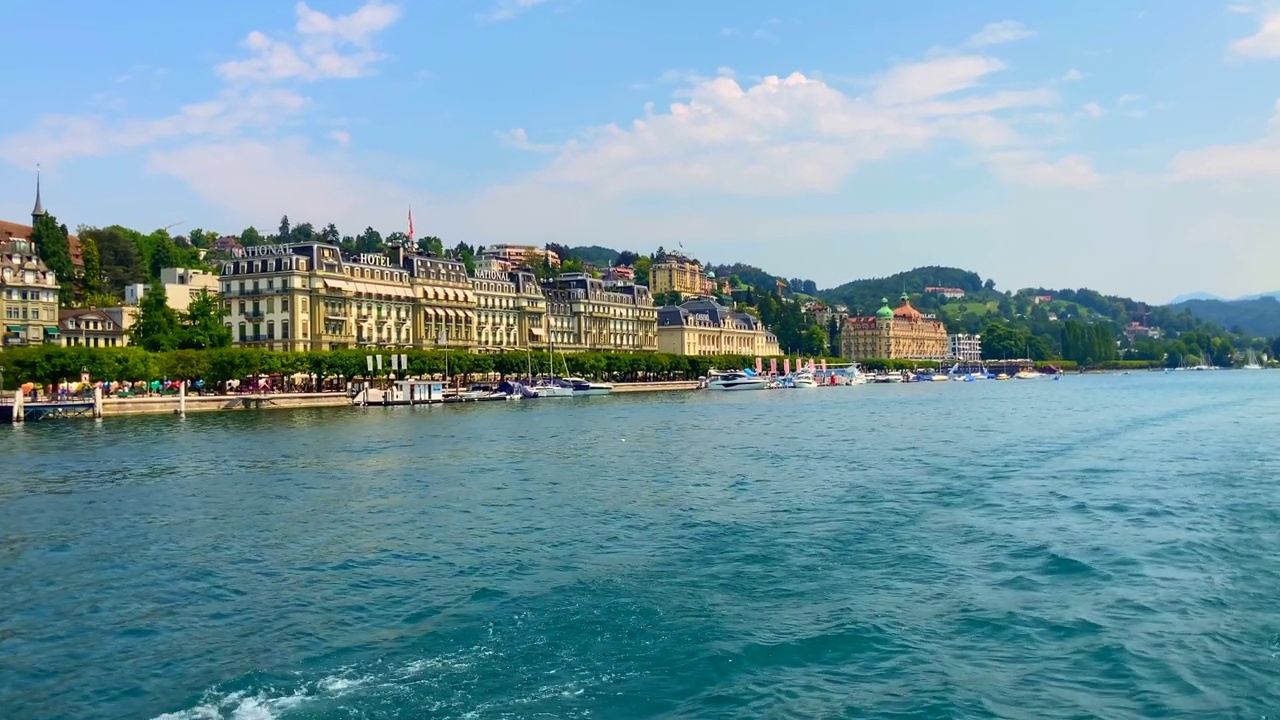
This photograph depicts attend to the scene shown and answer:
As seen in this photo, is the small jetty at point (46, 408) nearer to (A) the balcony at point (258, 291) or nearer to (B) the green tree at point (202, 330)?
Answer: (B) the green tree at point (202, 330)

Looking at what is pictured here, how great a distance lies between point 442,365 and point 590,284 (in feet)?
177

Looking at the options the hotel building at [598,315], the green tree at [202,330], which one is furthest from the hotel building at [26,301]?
the hotel building at [598,315]

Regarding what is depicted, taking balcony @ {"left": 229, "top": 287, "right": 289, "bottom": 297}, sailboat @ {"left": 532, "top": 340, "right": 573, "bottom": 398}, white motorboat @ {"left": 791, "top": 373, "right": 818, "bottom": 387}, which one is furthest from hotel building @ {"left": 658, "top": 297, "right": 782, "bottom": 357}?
balcony @ {"left": 229, "top": 287, "right": 289, "bottom": 297}

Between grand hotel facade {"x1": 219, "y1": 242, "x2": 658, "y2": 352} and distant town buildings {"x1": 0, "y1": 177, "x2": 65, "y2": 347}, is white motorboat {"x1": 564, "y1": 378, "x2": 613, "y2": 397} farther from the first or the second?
distant town buildings {"x1": 0, "y1": 177, "x2": 65, "y2": 347}

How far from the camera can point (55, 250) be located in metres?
122

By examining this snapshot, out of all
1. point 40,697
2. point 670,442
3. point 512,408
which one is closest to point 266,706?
point 40,697

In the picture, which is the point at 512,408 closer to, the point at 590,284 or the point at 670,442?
the point at 670,442

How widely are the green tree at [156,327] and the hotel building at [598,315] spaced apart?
53.3 meters

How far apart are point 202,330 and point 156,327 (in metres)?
4.02

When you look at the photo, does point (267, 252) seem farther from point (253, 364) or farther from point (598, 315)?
point (598, 315)

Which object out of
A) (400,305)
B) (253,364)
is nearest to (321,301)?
(400,305)

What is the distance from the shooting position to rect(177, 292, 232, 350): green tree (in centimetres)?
9738

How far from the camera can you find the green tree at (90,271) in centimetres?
12988

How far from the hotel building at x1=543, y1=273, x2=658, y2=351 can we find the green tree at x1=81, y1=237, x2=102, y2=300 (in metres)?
55.6
